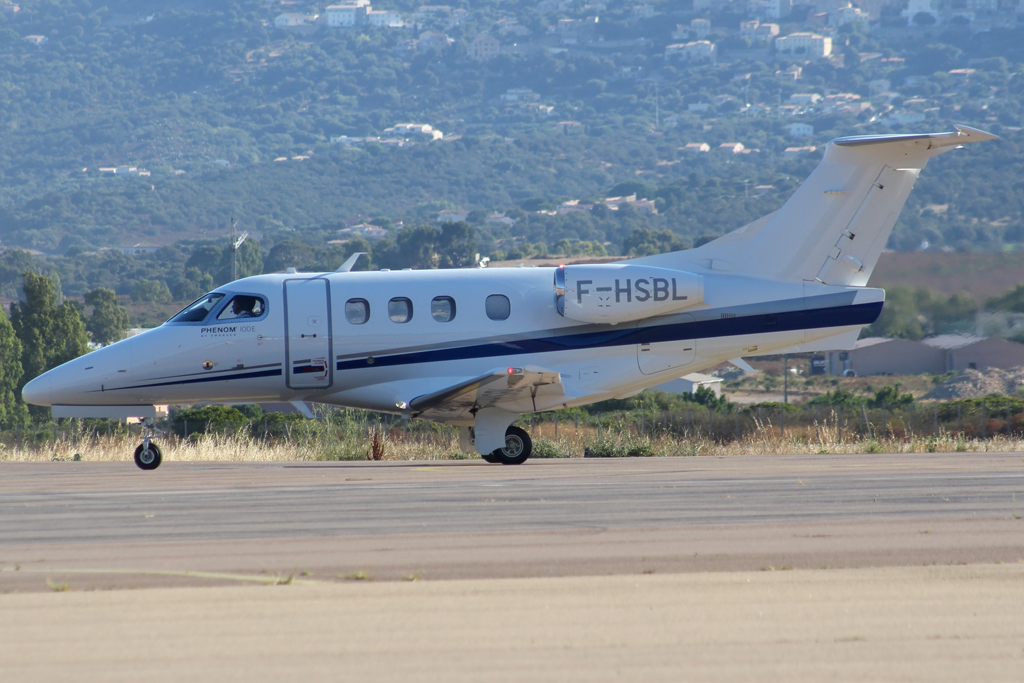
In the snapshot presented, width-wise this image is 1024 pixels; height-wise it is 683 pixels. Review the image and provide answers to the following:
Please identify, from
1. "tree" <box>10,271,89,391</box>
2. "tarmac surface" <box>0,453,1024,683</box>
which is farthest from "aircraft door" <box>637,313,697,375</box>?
"tree" <box>10,271,89,391</box>

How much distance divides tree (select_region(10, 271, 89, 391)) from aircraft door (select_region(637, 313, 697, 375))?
138 ft

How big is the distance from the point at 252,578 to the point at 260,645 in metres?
1.63

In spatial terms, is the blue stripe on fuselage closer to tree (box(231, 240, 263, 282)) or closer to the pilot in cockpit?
the pilot in cockpit

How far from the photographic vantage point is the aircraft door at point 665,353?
19031 millimetres

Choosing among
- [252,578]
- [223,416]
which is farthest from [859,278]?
[223,416]

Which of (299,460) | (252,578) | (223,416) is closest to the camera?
(252,578)

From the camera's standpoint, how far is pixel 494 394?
18031 mm

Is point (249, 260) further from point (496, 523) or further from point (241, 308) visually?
point (496, 523)

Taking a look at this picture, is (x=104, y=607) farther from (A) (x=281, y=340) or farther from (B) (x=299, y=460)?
(B) (x=299, y=460)

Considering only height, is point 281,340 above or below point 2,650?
above

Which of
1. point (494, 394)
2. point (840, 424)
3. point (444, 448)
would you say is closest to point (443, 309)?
point (494, 394)

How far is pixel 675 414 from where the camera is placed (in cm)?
3050

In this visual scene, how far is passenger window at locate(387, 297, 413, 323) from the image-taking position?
1864cm

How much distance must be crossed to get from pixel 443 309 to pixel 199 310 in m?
3.84
